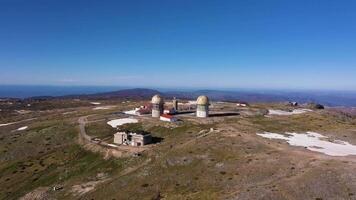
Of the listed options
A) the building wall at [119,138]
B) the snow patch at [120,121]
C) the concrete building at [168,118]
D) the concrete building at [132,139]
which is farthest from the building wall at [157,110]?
the building wall at [119,138]

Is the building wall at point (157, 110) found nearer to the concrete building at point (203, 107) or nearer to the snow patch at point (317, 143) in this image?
the concrete building at point (203, 107)

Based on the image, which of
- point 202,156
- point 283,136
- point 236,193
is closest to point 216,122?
point 283,136

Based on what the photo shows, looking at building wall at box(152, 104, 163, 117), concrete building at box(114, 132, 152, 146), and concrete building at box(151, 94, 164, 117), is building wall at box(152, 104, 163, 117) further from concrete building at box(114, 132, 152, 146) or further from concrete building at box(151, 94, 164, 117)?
concrete building at box(114, 132, 152, 146)

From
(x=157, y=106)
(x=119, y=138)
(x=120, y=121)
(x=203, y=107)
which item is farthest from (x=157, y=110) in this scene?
(x=119, y=138)

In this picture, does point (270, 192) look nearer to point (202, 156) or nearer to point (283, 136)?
point (202, 156)

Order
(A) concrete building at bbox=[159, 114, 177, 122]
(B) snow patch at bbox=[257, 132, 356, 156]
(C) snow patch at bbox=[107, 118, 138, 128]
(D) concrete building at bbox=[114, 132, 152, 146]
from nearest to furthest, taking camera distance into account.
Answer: (B) snow patch at bbox=[257, 132, 356, 156], (D) concrete building at bbox=[114, 132, 152, 146], (A) concrete building at bbox=[159, 114, 177, 122], (C) snow patch at bbox=[107, 118, 138, 128]

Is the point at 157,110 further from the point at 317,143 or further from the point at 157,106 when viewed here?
the point at 317,143

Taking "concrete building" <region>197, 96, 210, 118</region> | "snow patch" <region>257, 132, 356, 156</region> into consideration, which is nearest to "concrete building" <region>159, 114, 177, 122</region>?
"concrete building" <region>197, 96, 210, 118</region>
